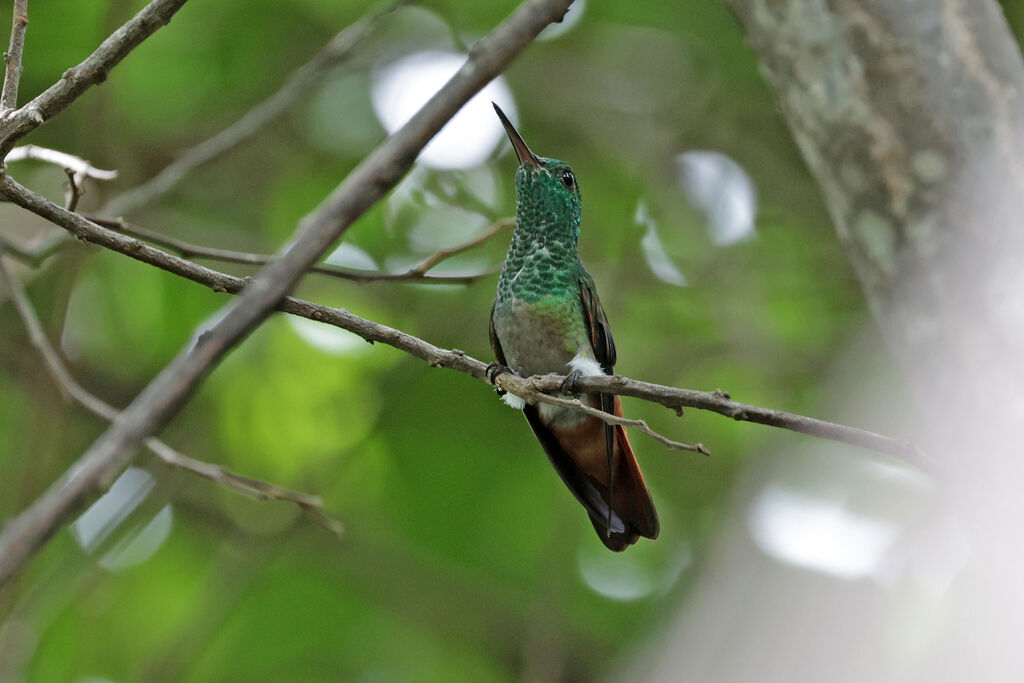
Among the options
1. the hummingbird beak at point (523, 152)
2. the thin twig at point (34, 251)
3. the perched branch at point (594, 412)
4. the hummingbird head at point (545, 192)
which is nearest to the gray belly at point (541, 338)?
the hummingbird head at point (545, 192)

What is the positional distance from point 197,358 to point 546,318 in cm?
253

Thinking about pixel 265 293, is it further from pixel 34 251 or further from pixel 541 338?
pixel 34 251

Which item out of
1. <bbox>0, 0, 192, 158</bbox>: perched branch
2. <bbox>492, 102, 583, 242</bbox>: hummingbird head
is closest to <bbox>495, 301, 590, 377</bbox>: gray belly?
<bbox>492, 102, 583, 242</bbox>: hummingbird head

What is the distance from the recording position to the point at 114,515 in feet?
15.8

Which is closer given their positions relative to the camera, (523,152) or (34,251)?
(34,251)

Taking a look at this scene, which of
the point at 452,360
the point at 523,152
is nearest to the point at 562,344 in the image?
the point at 523,152

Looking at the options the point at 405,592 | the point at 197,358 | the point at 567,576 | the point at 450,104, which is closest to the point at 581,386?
the point at 450,104

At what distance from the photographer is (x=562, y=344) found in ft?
11.0

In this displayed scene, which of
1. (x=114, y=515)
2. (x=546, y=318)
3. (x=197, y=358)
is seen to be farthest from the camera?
(x=114, y=515)

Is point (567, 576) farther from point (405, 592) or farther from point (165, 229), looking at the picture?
point (165, 229)

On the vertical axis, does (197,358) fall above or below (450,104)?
below

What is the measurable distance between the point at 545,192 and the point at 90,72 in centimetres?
219

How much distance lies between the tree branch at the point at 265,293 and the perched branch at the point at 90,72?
0.78 m

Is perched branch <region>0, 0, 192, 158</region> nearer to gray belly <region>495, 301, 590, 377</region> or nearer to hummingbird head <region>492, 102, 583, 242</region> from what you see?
gray belly <region>495, 301, 590, 377</region>
